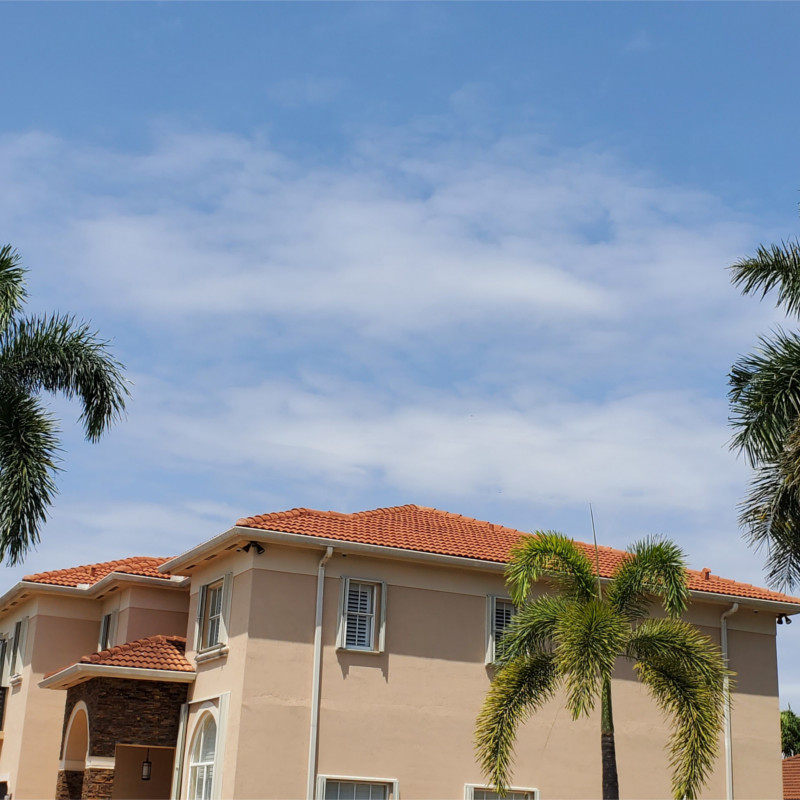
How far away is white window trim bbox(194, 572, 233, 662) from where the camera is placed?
76.0 feet

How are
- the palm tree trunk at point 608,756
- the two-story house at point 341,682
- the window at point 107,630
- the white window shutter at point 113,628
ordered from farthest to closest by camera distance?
the window at point 107,630
the white window shutter at point 113,628
the two-story house at point 341,682
the palm tree trunk at point 608,756

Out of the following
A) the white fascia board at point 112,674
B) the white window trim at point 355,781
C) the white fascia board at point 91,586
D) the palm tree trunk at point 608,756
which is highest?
the white fascia board at point 91,586

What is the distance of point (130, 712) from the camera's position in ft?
77.2

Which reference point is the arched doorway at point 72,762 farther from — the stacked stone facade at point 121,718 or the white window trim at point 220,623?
the white window trim at point 220,623

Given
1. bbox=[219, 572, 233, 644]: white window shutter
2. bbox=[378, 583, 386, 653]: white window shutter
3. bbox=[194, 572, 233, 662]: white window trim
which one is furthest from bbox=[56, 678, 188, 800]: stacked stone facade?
bbox=[378, 583, 386, 653]: white window shutter

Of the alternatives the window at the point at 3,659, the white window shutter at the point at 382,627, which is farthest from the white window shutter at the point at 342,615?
the window at the point at 3,659

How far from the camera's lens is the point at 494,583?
25000mm

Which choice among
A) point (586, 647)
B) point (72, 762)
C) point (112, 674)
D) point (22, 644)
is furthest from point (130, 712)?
point (586, 647)

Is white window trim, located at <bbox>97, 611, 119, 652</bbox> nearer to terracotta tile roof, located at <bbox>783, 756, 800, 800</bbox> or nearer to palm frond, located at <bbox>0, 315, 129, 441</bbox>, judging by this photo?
palm frond, located at <bbox>0, 315, 129, 441</bbox>

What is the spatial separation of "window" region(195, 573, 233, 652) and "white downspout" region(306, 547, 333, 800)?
1.85 metres

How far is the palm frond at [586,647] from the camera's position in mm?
17859

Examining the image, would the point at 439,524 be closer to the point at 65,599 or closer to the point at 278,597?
the point at 278,597

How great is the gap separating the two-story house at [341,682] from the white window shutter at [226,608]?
4cm

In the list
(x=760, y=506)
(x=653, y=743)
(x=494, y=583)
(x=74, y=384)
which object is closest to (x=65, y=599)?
(x=74, y=384)
